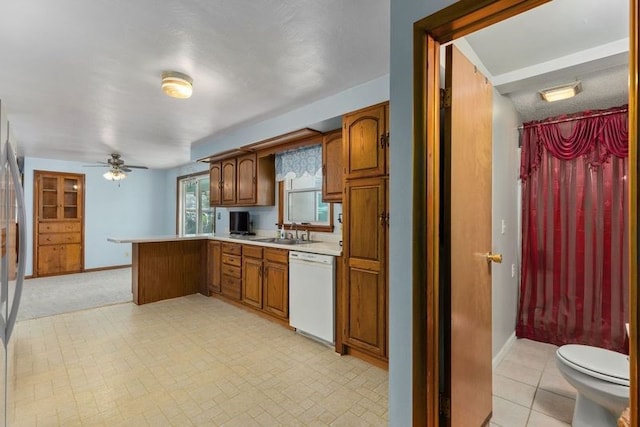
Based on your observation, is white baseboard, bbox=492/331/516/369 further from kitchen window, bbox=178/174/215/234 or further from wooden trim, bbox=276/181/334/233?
kitchen window, bbox=178/174/215/234

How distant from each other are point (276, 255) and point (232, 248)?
3.21 ft

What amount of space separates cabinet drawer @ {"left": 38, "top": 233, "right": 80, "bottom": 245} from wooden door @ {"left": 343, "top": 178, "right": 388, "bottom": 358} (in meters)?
6.14

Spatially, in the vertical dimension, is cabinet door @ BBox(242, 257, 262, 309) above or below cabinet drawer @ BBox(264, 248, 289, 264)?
below

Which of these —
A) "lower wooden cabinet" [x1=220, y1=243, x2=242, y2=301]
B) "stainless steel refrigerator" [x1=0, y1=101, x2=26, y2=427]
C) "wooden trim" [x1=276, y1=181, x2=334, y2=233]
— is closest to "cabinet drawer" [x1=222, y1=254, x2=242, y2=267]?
"lower wooden cabinet" [x1=220, y1=243, x2=242, y2=301]

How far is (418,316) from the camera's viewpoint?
4.15ft

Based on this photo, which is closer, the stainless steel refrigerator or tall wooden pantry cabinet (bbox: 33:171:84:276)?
the stainless steel refrigerator

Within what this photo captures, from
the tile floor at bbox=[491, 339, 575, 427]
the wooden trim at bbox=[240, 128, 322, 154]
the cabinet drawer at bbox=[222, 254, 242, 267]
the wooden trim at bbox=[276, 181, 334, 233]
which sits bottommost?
the tile floor at bbox=[491, 339, 575, 427]

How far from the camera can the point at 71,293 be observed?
4.52 meters

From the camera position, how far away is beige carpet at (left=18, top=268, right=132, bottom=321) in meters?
3.80

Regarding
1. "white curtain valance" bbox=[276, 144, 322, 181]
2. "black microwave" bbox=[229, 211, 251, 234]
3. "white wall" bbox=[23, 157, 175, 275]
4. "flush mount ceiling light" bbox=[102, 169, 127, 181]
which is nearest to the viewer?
"white curtain valance" bbox=[276, 144, 322, 181]

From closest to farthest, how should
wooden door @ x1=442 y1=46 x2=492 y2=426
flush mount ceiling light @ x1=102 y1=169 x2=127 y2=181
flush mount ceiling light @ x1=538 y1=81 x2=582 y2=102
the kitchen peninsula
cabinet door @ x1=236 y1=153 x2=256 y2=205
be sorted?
wooden door @ x1=442 y1=46 x2=492 y2=426 < flush mount ceiling light @ x1=538 y1=81 x2=582 y2=102 < the kitchen peninsula < cabinet door @ x1=236 y1=153 x2=256 y2=205 < flush mount ceiling light @ x1=102 y1=169 x2=127 y2=181

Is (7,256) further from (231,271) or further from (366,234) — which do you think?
(231,271)

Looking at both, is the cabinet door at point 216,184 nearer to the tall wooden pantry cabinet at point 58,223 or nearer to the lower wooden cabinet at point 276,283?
the lower wooden cabinet at point 276,283

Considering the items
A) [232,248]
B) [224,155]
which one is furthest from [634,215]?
[224,155]
